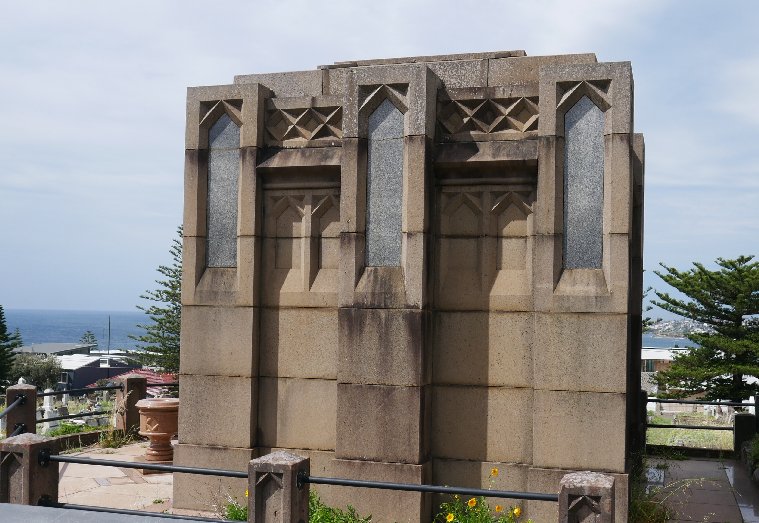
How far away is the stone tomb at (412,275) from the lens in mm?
9219

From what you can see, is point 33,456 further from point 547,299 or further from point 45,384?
point 45,384

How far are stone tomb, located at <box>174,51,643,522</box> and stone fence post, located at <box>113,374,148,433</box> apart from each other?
17.5 feet

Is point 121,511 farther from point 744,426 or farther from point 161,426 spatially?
point 744,426

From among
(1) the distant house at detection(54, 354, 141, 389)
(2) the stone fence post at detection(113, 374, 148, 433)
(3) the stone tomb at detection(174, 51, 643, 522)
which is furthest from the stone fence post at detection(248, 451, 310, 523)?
(1) the distant house at detection(54, 354, 141, 389)

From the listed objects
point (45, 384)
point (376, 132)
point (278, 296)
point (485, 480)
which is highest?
point (376, 132)

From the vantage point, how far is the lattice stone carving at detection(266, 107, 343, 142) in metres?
10.5

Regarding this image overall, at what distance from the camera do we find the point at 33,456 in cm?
824

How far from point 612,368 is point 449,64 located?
14.7 feet

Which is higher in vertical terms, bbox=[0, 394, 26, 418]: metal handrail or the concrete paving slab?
bbox=[0, 394, 26, 418]: metal handrail

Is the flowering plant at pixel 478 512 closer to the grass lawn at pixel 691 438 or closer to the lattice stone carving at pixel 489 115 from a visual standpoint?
the lattice stone carving at pixel 489 115

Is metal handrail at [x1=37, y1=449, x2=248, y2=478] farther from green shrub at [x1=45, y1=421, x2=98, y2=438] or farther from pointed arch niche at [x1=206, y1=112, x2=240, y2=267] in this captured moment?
green shrub at [x1=45, y1=421, x2=98, y2=438]

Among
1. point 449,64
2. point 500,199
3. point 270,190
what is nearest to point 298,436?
point 270,190

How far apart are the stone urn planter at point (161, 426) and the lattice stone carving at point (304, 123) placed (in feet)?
16.7

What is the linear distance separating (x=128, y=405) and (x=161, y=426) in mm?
2845
